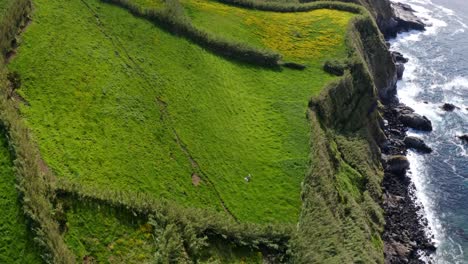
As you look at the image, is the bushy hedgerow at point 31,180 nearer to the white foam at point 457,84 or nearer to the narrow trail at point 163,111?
the narrow trail at point 163,111

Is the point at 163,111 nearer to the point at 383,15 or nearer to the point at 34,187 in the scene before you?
the point at 34,187

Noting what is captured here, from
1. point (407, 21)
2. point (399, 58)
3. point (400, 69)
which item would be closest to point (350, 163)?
point (400, 69)

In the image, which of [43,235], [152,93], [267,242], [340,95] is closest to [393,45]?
[340,95]

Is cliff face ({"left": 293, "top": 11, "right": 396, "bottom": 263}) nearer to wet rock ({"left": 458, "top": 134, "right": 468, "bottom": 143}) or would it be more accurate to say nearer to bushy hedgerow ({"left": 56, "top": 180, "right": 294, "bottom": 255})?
bushy hedgerow ({"left": 56, "top": 180, "right": 294, "bottom": 255})

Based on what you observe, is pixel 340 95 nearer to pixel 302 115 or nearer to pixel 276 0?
pixel 302 115

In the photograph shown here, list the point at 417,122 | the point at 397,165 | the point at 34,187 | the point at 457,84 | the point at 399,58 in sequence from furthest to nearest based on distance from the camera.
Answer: the point at 399,58 → the point at 457,84 → the point at 417,122 → the point at 397,165 → the point at 34,187

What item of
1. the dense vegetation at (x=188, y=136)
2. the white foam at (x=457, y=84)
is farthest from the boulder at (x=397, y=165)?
the white foam at (x=457, y=84)

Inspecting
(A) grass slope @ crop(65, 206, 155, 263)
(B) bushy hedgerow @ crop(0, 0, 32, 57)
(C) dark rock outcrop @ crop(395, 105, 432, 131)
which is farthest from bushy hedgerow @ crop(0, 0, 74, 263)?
(C) dark rock outcrop @ crop(395, 105, 432, 131)
